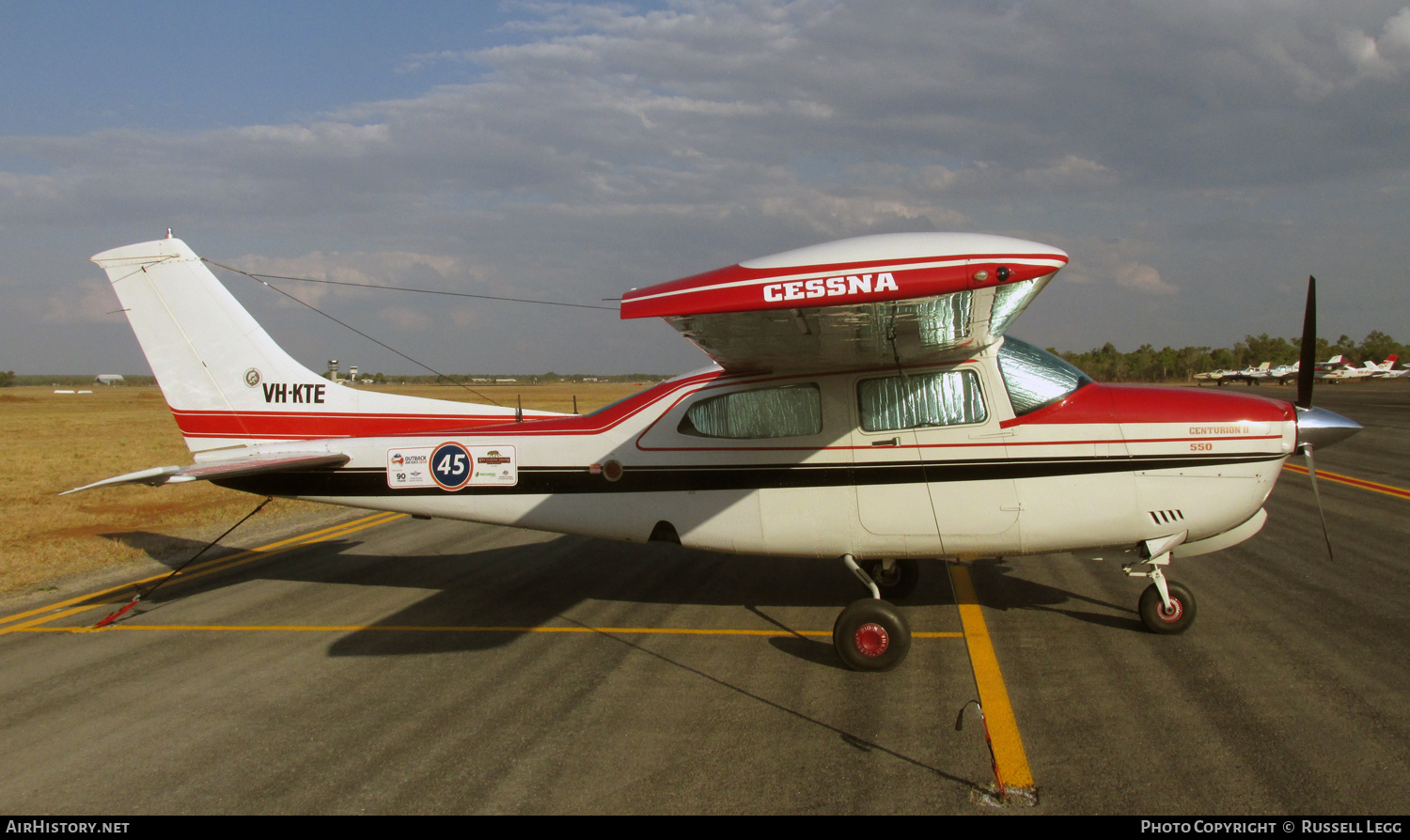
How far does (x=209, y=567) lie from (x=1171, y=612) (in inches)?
390

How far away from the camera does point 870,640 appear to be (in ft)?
Answer: 17.7

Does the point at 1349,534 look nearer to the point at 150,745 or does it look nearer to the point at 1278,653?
the point at 1278,653

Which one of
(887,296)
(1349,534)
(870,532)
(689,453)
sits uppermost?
(887,296)

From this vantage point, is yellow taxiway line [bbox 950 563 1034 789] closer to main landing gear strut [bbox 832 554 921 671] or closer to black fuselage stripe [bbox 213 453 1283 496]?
main landing gear strut [bbox 832 554 921 671]

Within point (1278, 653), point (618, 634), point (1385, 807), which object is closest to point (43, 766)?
point (618, 634)

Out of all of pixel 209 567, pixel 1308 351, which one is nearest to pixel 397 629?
pixel 209 567

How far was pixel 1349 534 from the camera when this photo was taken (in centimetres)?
917

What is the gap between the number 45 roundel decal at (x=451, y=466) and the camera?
677 cm

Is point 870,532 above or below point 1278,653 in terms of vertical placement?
above

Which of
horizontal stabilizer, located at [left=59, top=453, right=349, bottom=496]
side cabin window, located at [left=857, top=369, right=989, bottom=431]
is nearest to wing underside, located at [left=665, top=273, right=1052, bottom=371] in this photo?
side cabin window, located at [left=857, top=369, right=989, bottom=431]

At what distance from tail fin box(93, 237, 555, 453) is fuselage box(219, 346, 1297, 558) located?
53.1 inches

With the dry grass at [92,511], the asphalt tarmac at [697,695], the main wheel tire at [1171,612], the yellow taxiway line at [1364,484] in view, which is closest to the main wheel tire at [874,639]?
the asphalt tarmac at [697,695]

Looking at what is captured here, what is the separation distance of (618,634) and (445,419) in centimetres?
283

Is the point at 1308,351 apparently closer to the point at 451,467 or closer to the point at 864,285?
the point at 864,285
